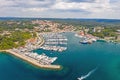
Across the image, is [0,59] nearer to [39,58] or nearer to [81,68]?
[39,58]

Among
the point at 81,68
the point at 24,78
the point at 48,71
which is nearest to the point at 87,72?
the point at 81,68

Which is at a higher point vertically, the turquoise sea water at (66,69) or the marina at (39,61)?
the marina at (39,61)

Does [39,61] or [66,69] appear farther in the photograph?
[39,61]

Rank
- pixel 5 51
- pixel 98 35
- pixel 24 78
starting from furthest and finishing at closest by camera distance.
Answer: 1. pixel 98 35
2. pixel 5 51
3. pixel 24 78

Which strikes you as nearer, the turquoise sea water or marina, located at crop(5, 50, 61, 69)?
the turquoise sea water

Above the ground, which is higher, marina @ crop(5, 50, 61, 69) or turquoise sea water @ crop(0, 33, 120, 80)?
marina @ crop(5, 50, 61, 69)

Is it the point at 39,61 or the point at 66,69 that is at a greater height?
the point at 39,61

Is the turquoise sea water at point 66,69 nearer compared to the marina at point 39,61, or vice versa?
the turquoise sea water at point 66,69

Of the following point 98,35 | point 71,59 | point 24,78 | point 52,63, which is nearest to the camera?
point 24,78

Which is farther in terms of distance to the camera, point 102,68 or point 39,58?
point 39,58
